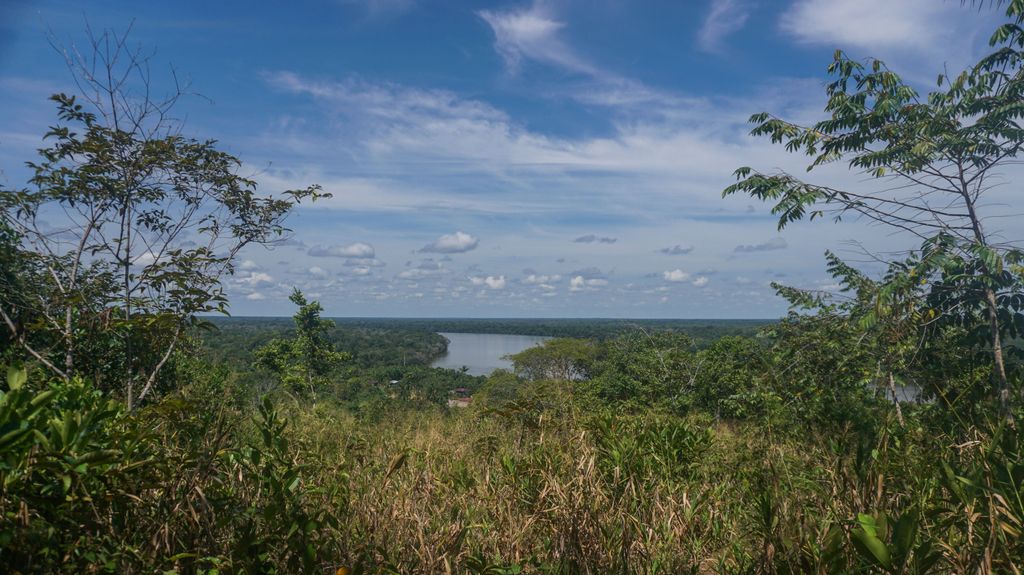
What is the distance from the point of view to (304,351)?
62.8ft

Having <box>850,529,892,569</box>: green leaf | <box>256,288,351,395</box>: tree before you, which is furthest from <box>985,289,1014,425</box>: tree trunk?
<box>256,288,351,395</box>: tree

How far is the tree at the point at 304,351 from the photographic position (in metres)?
18.6

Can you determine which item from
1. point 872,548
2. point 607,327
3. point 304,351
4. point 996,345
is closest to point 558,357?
point 607,327

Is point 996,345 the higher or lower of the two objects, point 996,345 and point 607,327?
the higher

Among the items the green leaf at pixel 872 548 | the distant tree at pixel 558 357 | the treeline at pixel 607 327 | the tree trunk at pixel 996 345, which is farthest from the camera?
the distant tree at pixel 558 357

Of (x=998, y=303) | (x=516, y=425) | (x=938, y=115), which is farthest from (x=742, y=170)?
(x=516, y=425)

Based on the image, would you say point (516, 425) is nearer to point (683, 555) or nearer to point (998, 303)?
point (683, 555)

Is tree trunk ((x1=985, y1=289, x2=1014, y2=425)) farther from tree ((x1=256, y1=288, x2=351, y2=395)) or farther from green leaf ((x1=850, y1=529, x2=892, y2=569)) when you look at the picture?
tree ((x1=256, y1=288, x2=351, y2=395))

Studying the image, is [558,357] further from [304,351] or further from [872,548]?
[872,548]

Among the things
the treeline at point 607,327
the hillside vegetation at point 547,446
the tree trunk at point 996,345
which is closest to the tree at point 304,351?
the treeline at point 607,327

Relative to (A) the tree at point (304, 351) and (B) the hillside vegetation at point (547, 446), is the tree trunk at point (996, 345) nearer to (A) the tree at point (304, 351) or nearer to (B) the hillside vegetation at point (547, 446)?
(B) the hillside vegetation at point (547, 446)

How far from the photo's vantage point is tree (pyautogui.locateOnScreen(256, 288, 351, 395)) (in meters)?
18.6

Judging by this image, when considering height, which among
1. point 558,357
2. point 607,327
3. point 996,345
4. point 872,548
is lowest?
point 558,357

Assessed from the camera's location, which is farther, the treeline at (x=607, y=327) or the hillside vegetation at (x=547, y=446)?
the treeline at (x=607, y=327)
